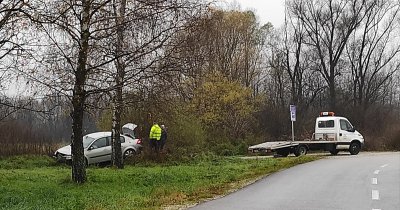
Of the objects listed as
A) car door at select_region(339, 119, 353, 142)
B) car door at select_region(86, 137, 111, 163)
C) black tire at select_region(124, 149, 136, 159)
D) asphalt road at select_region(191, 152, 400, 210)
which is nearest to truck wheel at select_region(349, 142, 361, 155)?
car door at select_region(339, 119, 353, 142)

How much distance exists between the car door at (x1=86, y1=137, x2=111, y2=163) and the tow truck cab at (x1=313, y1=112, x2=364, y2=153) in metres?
14.7

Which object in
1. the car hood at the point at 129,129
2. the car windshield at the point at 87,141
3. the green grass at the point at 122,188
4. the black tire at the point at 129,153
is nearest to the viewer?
the green grass at the point at 122,188

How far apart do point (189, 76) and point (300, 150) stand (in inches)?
733

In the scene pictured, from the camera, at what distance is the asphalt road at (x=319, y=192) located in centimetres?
1229

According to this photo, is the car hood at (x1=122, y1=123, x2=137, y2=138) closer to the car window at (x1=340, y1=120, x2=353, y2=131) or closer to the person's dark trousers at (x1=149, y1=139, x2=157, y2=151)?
the person's dark trousers at (x1=149, y1=139, x2=157, y2=151)

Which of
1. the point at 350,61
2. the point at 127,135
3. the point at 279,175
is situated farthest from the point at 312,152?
the point at 350,61

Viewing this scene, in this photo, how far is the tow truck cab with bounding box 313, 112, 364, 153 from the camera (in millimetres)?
35906

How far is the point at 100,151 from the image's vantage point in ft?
90.8

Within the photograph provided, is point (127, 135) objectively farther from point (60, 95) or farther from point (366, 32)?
point (366, 32)

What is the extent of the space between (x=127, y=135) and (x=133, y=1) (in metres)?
15.2

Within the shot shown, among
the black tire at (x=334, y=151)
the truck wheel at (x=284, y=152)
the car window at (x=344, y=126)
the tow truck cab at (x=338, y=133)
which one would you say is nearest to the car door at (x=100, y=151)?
the truck wheel at (x=284, y=152)

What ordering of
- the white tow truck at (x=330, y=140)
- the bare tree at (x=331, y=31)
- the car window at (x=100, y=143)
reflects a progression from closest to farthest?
1. the car window at (x=100, y=143)
2. the white tow truck at (x=330, y=140)
3. the bare tree at (x=331, y=31)

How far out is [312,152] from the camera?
38156 mm

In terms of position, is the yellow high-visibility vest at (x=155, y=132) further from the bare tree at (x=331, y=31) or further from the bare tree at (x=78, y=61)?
the bare tree at (x=331, y=31)
